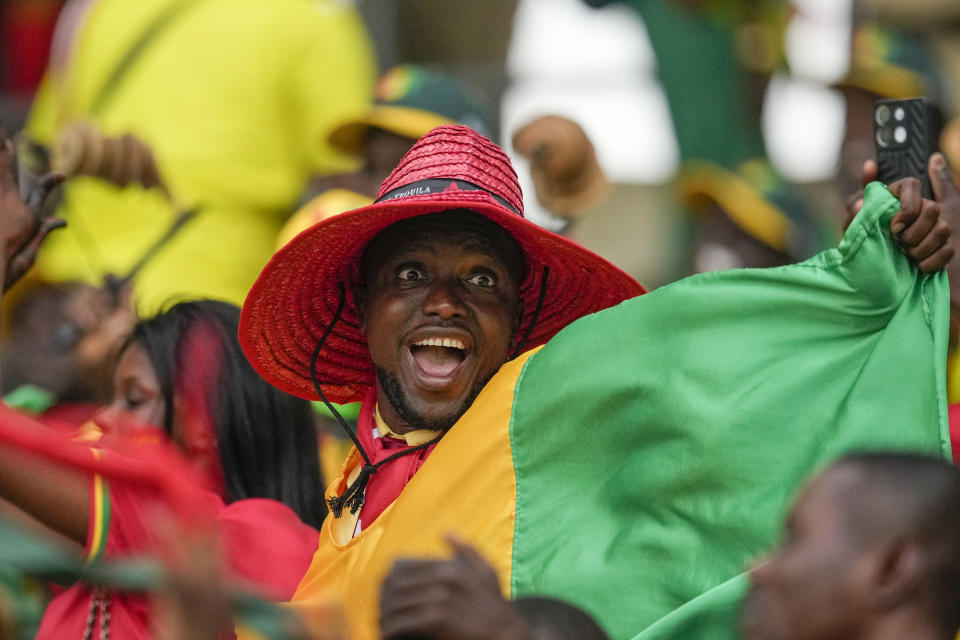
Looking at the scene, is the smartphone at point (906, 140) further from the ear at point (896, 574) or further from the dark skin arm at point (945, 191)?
the ear at point (896, 574)

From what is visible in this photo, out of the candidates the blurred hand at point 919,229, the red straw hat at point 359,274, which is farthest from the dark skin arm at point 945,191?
the red straw hat at point 359,274

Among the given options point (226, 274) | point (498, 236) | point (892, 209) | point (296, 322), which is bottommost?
point (226, 274)

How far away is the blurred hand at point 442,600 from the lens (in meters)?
1.80

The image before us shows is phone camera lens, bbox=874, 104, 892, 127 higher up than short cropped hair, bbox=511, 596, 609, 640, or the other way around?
phone camera lens, bbox=874, 104, 892, 127

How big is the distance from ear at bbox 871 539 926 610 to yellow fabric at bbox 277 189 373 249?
2.82m

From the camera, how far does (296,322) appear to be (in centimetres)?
337

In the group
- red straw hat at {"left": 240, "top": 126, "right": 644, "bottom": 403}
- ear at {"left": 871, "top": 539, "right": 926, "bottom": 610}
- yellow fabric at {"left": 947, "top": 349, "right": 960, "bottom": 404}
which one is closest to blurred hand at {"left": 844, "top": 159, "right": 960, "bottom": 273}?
ear at {"left": 871, "top": 539, "right": 926, "bottom": 610}

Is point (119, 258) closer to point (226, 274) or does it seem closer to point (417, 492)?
point (226, 274)

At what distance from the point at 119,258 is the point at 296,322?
171 cm

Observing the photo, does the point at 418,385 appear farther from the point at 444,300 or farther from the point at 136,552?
the point at 136,552

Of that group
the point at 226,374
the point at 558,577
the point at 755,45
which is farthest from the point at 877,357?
the point at 755,45

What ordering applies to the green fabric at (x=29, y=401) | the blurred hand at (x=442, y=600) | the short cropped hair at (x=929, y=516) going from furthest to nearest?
the green fabric at (x=29, y=401)
the short cropped hair at (x=929, y=516)
the blurred hand at (x=442, y=600)

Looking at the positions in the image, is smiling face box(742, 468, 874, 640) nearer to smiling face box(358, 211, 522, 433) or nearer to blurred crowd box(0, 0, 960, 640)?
blurred crowd box(0, 0, 960, 640)

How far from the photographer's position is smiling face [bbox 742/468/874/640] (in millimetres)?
1898
